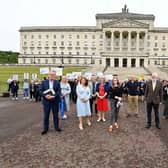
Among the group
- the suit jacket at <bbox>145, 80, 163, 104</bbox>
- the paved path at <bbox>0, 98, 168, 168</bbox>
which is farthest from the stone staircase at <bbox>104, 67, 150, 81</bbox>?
the paved path at <bbox>0, 98, 168, 168</bbox>

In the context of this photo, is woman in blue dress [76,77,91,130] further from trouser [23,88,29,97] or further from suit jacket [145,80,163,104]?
trouser [23,88,29,97]

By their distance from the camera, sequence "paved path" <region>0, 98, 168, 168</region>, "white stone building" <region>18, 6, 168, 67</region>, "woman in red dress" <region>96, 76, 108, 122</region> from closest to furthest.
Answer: "paved path" <region>0, 98, 168, 168</region> < "woman in red dress" <region>96, 76, 108, 122</region> < "white stone building" <region>18, 6, 168, 67</region>

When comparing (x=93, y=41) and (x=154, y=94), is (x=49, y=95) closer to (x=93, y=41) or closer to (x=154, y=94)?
(x=154, y=94)

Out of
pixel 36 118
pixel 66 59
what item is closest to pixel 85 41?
pixel 66 59

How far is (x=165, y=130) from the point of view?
10.7m

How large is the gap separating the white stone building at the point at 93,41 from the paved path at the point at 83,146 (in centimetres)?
9860

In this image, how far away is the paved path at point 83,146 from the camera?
6.74 meters

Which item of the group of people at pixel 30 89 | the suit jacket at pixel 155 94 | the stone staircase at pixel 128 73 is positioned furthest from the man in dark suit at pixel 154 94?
the stone staircase at pixel 128 73

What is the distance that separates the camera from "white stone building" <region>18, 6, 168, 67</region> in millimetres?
108750

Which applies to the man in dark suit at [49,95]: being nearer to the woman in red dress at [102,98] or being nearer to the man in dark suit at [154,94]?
the woman in red dress at [102,98]

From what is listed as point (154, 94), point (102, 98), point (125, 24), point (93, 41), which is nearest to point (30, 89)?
point (102, 98)

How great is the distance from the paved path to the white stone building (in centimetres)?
9860

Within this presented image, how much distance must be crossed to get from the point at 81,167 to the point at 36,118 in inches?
297

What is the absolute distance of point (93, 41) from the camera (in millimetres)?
121000
